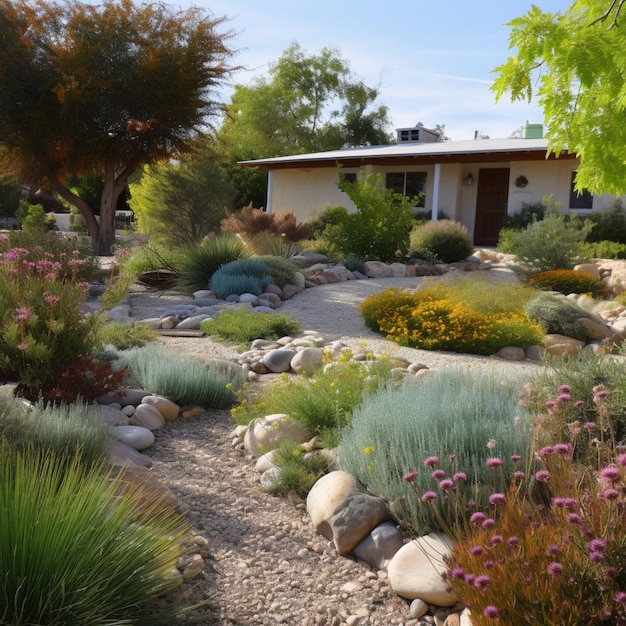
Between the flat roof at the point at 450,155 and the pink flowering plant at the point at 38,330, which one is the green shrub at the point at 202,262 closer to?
the pink flowering plant at the point at 38,330

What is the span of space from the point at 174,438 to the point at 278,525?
1.58m

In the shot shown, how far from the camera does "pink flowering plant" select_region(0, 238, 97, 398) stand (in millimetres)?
4766

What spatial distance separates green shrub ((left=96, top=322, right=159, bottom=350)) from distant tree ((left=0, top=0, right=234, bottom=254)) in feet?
27.5

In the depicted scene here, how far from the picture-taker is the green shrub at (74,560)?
7.70 feet

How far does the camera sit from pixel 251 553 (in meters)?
3.49

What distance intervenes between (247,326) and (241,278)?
3.08m

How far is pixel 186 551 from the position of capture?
3328mm

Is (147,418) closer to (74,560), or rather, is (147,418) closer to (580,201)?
(74,560)

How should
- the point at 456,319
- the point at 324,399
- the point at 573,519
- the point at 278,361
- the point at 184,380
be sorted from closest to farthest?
the point at 573,519 < the point at 324,399 < the point at 184,380 < the point at 278,361 < the point at 456,319

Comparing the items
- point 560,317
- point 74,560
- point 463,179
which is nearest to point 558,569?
point 74,560

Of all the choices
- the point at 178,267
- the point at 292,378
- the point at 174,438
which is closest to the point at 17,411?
the point at 174,438

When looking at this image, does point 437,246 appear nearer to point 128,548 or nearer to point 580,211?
point 580,211

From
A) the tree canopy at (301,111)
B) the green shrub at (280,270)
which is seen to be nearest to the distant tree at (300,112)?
the tree canopy at (301,111)

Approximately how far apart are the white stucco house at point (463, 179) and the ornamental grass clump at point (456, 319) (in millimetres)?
9030
